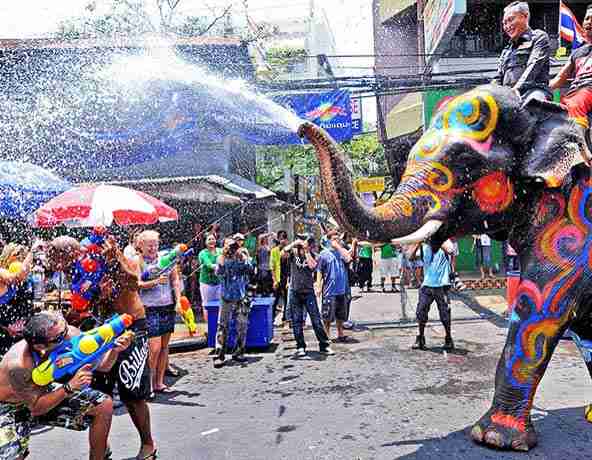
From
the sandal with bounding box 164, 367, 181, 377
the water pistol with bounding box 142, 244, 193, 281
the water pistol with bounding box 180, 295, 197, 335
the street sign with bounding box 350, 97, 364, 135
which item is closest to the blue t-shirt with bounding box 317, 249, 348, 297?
the water pistol with bounding box 180, 295, 197, 335

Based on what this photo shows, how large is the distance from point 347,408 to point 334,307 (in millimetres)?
3529

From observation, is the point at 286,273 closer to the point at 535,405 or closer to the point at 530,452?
the point at 535,405

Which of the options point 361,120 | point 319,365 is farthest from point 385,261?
point 319,365

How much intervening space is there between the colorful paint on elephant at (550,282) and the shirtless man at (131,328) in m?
2.59

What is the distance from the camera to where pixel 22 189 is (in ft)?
26.3

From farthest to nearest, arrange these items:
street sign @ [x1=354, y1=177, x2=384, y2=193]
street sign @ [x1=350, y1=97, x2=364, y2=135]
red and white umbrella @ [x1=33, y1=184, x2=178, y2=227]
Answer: street sign @ [x1=354, y1=177, x2=384, y2=193] < street sign @ [x1=350, y1=97, x2=364, y2=135] < red and white umbrella @ [x1=33, y1=184, x2=178, y2=227]

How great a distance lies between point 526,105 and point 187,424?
12.5 ft

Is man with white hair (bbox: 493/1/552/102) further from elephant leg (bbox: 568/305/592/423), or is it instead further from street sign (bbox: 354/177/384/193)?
street sign (bbox: 354/177/384/193)

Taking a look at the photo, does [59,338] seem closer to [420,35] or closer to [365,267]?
[365,267]

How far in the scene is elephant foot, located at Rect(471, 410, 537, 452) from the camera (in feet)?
13.2

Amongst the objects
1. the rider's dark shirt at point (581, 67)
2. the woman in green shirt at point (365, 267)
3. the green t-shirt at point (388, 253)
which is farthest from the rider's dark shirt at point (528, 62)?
the woman in green shirt at point (365, 267)

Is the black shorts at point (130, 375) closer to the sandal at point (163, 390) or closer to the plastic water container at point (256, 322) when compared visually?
the sandal at point (163, 390)

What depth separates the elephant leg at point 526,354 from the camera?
13.1 ft

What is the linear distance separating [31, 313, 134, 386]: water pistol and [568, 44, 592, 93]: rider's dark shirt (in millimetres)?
3777
